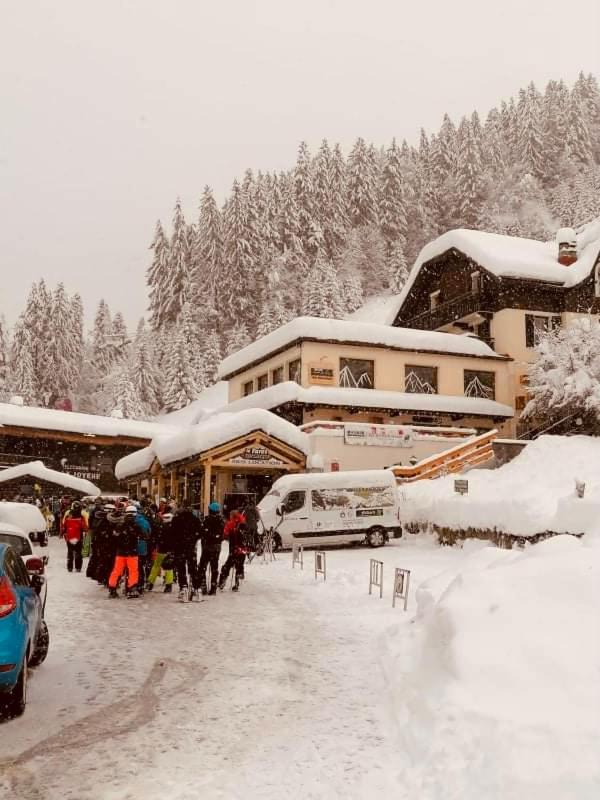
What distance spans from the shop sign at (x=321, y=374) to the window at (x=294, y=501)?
38.7 feet

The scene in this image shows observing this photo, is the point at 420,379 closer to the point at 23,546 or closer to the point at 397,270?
the point at 23,546

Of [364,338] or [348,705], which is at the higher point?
[364,338]

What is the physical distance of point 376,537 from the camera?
22391mm

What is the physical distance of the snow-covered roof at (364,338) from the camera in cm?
3397

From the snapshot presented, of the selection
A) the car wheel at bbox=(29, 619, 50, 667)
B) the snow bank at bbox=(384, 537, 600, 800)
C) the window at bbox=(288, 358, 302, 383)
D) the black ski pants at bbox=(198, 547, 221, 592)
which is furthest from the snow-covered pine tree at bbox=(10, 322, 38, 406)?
the snow bank at bbox=(384, 537, 600, 800)

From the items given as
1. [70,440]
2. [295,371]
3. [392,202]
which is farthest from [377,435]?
[392,202]

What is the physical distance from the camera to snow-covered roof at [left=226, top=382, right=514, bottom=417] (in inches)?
1276

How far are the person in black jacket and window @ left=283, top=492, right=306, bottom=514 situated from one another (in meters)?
8.92

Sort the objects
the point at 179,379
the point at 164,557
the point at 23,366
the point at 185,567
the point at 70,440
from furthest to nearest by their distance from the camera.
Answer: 1. the point at 23,366
2. the point at 179,379
3. the point at 70,440
4. the point at 164,557
5. the point at 185,567

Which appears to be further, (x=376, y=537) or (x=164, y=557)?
(x=376, y=537)

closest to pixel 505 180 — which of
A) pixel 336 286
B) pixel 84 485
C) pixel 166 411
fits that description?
pixel 336 286

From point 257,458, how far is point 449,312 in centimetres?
1740

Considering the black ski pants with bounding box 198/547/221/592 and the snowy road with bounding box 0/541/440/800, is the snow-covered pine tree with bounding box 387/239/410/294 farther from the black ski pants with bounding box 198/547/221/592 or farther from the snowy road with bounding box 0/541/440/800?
the snowy road with bounding box 0/541/440/800

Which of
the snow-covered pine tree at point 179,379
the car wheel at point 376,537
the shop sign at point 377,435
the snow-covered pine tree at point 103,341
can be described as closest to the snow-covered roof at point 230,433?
the shop sign at point 377,435
